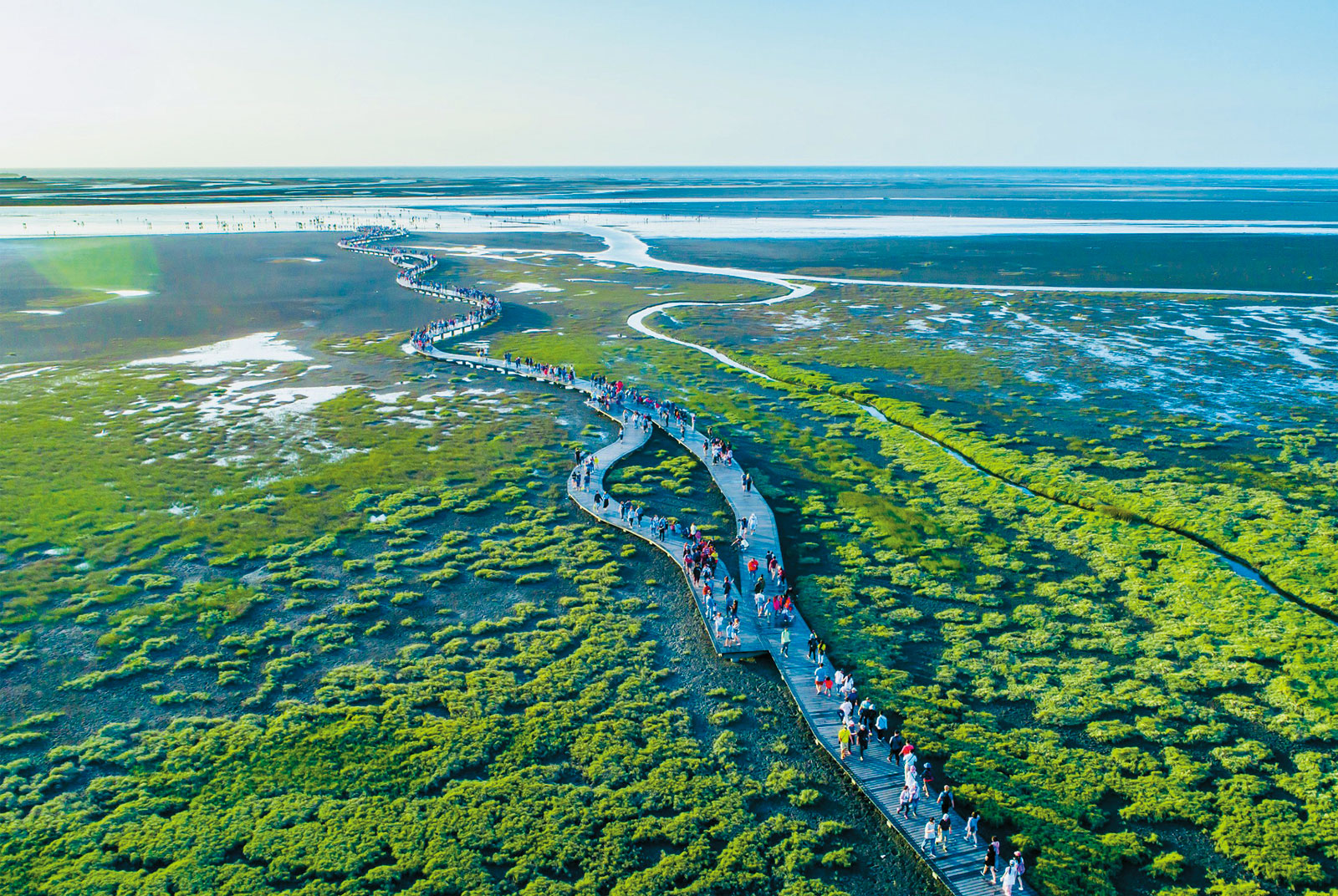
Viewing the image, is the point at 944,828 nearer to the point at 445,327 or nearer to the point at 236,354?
the point at 445,327

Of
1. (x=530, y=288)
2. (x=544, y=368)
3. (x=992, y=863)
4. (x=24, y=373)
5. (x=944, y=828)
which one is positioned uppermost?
(x=530, y=288)

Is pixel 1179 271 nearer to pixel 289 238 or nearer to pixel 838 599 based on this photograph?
pixel 838 599

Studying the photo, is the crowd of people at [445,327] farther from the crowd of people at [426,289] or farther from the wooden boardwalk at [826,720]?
the wooden boardwalk at [826,720]

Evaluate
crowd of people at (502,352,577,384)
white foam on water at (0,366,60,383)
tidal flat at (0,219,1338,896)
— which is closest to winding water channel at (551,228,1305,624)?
tidal flat at (0,219,1338,896)

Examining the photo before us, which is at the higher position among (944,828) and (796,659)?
(944,828)

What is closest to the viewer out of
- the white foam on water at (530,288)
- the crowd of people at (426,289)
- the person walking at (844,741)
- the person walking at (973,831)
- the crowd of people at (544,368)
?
the person walking at (973,831)

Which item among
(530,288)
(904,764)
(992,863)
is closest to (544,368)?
Result: (530,288)

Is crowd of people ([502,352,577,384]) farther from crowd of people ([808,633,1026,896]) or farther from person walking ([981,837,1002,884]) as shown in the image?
person walking ([981,837,1002,884])

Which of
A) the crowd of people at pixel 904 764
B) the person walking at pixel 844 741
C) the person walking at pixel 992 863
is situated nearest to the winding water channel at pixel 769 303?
the crowd of people at pixel 904 764
